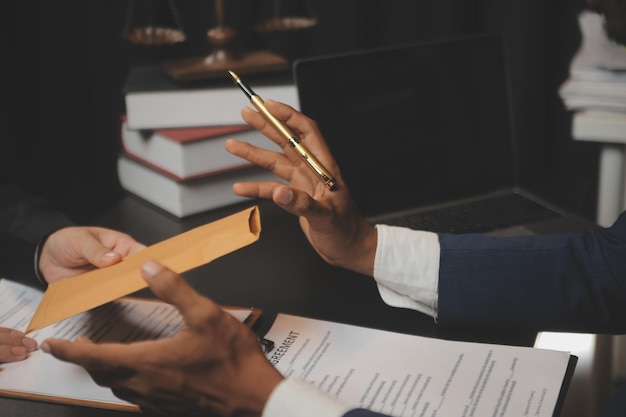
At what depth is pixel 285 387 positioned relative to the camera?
64cm

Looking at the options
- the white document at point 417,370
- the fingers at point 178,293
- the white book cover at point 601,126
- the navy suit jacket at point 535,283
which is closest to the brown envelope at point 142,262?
the fingers at point 178,293

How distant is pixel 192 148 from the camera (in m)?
1.20

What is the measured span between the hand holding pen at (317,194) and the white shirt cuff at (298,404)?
243 mm

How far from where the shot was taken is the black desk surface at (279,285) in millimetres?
854

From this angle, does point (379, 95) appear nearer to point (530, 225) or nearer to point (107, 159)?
point (530, 225)

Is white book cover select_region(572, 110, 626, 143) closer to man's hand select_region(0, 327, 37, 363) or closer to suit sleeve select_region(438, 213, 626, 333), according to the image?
suit sleeve select_region(438, 213, 626, 333)

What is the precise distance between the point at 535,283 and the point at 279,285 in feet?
1.09

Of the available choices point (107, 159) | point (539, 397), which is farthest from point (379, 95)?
point (107, 159)

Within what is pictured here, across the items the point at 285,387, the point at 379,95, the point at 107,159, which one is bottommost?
the point at 107,159

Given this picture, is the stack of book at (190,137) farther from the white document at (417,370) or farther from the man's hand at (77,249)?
the white document at (417,370)

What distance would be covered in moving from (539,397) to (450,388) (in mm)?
84

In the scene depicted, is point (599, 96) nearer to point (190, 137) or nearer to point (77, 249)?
point (190, 137)

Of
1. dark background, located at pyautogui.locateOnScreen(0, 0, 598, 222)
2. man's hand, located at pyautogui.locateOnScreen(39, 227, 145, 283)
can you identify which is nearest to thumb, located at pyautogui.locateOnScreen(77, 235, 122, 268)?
man's hand, located at pyautogui.locateOnScreen(39, 227, 145, 283)

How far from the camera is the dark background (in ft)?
5.34
